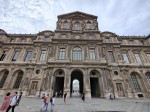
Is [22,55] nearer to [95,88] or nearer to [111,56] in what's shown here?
[95,88]

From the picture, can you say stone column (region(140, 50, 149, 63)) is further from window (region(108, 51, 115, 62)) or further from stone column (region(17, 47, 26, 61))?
stone column (region(17, 47, 26, 61))

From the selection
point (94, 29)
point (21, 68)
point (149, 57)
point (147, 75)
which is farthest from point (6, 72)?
point (149, 57)

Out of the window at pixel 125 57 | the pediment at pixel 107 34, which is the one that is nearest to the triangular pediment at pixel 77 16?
the pediment at pixel 107 34

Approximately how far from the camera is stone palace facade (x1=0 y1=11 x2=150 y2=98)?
20.9m

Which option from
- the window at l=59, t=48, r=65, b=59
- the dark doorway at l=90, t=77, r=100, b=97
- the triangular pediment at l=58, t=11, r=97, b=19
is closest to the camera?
the dark doorway at l=90, t=77, r=100, b=97

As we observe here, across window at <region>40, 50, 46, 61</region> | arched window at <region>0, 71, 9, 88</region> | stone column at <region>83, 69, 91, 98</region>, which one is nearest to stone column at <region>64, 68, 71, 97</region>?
stone column at <region>83, 69, 91, 98</region>

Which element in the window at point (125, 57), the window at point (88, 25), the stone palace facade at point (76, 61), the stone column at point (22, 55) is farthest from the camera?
the window at point (88, 25)

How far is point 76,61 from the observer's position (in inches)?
880

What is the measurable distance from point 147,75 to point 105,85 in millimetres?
12119

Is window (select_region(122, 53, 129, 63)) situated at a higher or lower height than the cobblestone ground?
higher

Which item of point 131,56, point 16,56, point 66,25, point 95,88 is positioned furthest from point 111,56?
point 16,56

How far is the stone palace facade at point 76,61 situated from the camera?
2092 centimetres

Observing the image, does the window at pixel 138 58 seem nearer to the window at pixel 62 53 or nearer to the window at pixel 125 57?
the window at pixel 125 57

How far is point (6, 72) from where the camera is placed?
79.5ft
